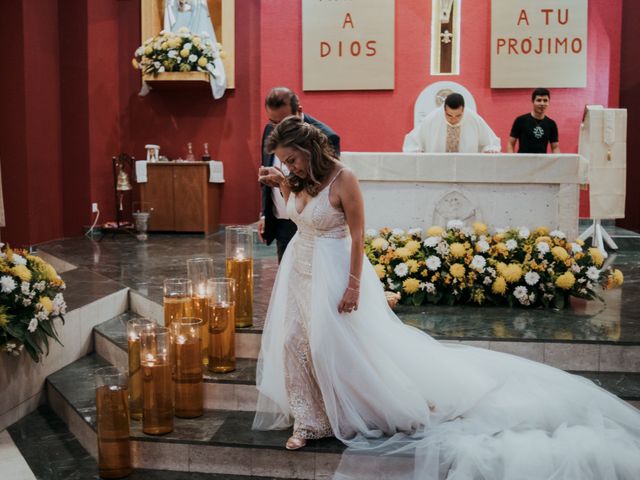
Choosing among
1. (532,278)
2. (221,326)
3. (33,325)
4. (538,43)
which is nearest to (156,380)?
(221,326)

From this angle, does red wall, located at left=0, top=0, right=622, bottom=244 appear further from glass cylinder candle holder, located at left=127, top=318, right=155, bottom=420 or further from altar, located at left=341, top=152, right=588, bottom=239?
glass cylinder candle holder, located at left=127, top=318, right=155, bottom=420

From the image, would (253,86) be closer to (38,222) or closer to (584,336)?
(38,222)

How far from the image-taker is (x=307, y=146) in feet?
10.6

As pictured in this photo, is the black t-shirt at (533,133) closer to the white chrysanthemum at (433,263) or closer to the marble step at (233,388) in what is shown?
the white chrysanthemum at (433,263)

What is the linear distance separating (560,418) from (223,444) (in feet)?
5.30

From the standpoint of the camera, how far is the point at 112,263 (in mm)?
6848

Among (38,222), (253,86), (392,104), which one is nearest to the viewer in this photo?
(38,222)

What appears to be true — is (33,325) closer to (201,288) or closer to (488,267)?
(201,288)

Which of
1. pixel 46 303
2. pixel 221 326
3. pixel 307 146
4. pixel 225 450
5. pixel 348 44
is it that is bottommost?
pixel 225 450

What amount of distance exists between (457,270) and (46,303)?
2742 mm

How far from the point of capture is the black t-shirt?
770 cm

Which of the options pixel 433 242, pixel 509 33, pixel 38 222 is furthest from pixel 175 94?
pixel 433 242

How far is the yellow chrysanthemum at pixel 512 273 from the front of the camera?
197 inches

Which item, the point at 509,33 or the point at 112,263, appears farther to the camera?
the point at 509,33
